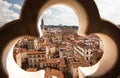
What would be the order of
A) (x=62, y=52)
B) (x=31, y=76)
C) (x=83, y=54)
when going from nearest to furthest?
(x=31, y=76), (x=83, y=54), (x=62, y=52)

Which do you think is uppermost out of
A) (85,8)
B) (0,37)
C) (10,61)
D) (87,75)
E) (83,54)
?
(83,54)

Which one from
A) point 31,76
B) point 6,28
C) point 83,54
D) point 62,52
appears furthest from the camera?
point 62,52

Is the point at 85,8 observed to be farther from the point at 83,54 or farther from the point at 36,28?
the point at 83,54

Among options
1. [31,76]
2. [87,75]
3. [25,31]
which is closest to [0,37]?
[25,31]

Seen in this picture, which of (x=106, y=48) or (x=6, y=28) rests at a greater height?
(x=6, y=28)

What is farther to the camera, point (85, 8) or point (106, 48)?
point (106, 48)

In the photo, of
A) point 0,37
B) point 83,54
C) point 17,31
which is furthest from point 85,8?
point 83,54

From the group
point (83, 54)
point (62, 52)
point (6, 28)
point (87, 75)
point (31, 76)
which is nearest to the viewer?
point (6, 28)

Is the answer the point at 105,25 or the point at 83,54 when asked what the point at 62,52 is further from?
the point at 105,25

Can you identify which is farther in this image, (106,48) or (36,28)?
(106,48)
